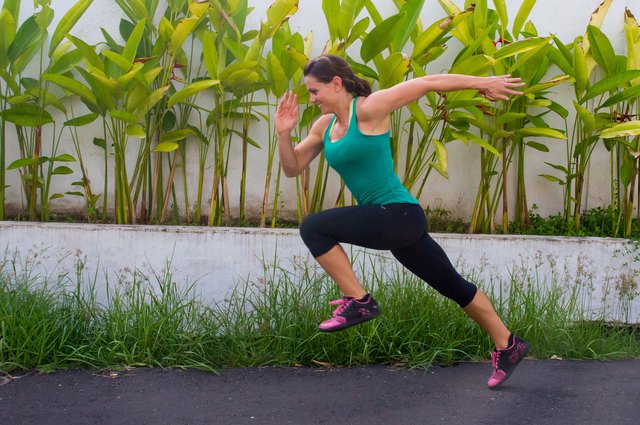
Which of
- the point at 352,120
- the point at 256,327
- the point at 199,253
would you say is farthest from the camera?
the point at 199,253

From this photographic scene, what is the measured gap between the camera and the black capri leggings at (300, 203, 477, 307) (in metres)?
3.73

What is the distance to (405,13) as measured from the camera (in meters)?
5.38

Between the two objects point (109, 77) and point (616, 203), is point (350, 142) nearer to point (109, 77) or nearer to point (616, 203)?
point (109, 77)

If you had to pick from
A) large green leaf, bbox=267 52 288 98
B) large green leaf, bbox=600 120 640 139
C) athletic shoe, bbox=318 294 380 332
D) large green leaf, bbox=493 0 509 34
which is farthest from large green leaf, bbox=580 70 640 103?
athletic shoe, bbox=318 294 380 332

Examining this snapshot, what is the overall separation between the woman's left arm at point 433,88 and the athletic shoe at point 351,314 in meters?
0.85

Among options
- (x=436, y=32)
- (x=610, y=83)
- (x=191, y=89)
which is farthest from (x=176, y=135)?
(x=610, y=83)

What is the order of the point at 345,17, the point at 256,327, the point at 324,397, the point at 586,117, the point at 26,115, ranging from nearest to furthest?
the point at 324,397 → the point at 256,327 → the point at 345,17 → the point at 586,117 → the point at 26,115

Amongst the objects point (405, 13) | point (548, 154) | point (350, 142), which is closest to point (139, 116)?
point (405, 13)

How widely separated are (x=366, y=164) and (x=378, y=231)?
0.32m

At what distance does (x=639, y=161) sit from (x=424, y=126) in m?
1.70

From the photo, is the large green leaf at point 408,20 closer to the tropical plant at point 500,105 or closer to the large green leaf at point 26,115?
the tropical plant at point 500,105

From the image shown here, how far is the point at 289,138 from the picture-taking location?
13.0 ft

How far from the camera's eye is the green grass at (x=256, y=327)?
185 inches

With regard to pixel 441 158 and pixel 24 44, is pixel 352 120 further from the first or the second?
pixel 24 44
